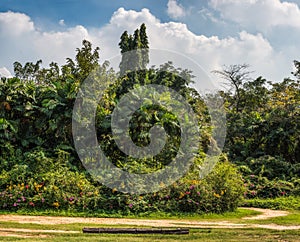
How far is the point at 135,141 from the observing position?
13.7m

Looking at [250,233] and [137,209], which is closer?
[250,233]

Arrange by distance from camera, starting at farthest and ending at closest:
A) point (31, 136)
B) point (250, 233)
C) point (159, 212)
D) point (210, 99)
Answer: point (210, 99) < point (31, 136) < point (159, 212) < point (250, 233)

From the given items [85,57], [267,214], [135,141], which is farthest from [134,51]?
[267,214]

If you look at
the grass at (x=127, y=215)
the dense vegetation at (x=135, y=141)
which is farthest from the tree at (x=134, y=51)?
the grass at (x=127, y=215)

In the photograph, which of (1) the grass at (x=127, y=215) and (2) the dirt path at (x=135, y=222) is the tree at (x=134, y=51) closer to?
(1) the grass at (x=127, y=215)

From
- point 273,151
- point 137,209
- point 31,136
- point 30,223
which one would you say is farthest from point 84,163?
point 273,151

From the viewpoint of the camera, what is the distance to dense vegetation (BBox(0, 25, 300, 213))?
Answer: 36.3ft

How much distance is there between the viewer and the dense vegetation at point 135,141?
11.1 metres

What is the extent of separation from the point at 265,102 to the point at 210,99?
5002 mm

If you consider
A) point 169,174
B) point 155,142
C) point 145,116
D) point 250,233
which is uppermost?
point 145,116

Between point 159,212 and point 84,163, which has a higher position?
point 84,163

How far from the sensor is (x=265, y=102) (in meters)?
24.0

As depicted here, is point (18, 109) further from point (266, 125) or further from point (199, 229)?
point (266, 125)

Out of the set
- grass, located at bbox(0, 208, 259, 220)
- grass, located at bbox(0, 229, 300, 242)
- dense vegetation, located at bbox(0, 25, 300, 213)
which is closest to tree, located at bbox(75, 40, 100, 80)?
dense vegetation, located at bbox(0, 25, 300, 213)
